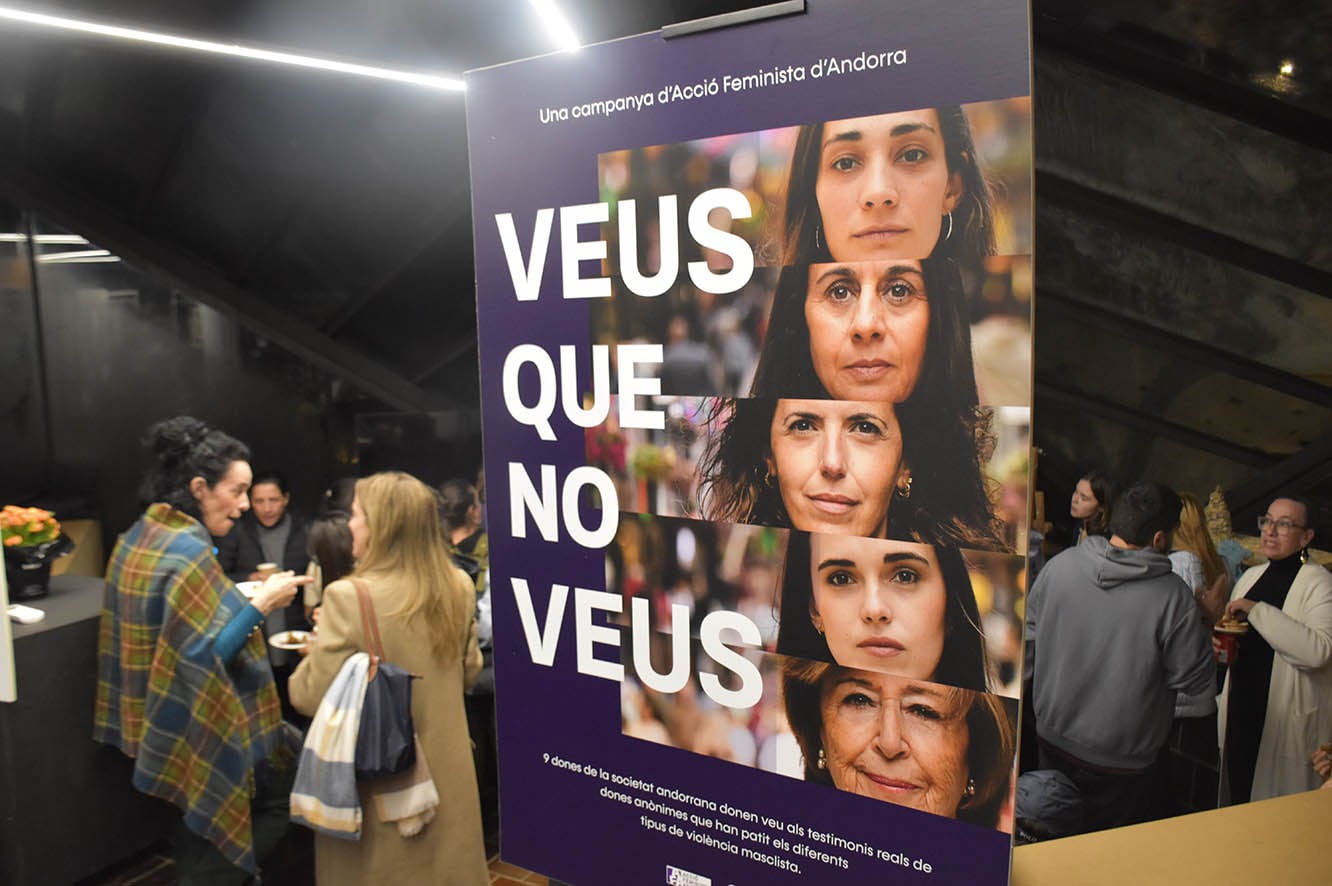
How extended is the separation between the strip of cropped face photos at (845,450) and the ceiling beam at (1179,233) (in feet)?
7.88

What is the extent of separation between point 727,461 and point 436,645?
1.73 meters

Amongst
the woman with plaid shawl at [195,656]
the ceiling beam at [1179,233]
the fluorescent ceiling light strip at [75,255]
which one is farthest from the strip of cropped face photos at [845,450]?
the fluorescent ceiling light strip at [75,255]

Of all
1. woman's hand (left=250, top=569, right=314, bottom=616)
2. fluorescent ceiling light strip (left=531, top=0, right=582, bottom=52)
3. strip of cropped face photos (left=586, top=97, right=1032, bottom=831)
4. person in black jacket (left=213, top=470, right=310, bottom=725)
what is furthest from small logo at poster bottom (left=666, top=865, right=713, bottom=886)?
person in black jacket (left=213, top=470, right=310, bottom=725)

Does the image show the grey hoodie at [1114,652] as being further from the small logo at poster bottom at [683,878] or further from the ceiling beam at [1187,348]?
the small logo at poster bottom at [683,878]

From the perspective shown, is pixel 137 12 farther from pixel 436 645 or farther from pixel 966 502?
pixel 966 502

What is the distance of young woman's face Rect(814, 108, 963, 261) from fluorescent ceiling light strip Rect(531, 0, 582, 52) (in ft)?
5.07

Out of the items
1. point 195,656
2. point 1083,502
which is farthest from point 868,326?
point 1083,502

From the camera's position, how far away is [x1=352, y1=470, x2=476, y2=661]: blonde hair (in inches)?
97.7

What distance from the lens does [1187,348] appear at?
3.02 metres

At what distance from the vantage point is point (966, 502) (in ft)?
2.93

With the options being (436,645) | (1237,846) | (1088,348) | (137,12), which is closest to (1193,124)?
(1088,348)

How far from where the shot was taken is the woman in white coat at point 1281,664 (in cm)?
277

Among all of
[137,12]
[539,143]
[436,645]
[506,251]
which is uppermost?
[137,12]

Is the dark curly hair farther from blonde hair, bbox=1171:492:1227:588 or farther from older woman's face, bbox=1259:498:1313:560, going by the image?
older woman's face, bbox=1259:498:1313:560
